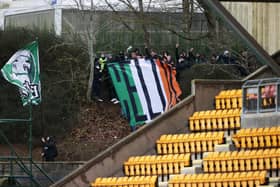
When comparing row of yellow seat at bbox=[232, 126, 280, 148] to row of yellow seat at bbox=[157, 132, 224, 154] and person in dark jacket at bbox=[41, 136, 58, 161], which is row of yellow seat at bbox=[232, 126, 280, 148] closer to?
row of yellow seat at bbox=[157, 132, 224, 154]

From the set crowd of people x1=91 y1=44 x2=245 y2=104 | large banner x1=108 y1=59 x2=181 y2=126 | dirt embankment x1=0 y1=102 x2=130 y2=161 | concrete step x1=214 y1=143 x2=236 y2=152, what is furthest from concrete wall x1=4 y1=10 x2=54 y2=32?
concrete step x1=214 y1=143 x2=236 y2=152

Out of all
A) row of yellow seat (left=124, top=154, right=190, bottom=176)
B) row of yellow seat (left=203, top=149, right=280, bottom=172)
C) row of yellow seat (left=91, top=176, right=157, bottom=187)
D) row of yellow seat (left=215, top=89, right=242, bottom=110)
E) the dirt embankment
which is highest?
row of yellow seat (left=215, top=89, right=242, bottom=110)

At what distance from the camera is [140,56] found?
37.5 metres

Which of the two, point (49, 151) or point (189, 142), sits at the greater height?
point (189, 142)

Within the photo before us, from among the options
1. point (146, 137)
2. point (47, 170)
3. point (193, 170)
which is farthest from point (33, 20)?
point (193, 170)

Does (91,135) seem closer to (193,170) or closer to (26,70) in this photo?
(26,70)

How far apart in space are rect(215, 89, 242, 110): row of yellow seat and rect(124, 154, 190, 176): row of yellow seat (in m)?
2.04

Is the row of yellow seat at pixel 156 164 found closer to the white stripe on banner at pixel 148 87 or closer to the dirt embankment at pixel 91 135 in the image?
the white stripe on banner at pixel 148 87

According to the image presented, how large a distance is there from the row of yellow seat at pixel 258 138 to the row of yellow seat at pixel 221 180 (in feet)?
3.38

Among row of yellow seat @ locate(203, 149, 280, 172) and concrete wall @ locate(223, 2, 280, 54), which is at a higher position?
concrete wall @ locate(223, 2, 280, 54)

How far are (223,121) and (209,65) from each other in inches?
418

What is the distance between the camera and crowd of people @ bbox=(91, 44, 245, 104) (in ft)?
124

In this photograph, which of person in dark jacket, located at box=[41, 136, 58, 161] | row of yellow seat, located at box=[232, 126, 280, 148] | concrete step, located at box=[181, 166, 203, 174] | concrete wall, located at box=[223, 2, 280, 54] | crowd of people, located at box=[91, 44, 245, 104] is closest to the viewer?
concrete wall, located at box=[223, 2, 280, 54]

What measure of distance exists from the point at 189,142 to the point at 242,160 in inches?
85.4
